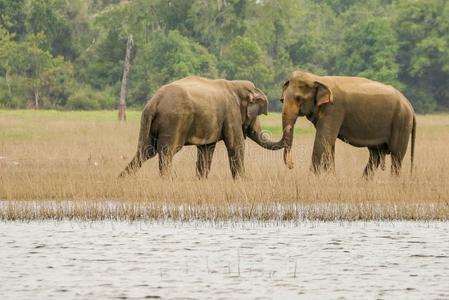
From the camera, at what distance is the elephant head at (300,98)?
2144cm

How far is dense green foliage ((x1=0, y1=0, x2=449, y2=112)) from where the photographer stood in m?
66.2

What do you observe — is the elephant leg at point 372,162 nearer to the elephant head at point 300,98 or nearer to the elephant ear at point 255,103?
the elephant head at point 300,98

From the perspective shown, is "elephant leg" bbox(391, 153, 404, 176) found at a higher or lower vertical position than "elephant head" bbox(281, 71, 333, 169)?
lower

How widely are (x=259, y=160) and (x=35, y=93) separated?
43.0m

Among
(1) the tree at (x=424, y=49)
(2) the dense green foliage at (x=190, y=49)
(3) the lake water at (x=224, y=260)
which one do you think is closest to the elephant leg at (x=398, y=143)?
(3) the lake water at (x=224, y=260)

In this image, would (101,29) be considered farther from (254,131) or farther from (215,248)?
(215,248)

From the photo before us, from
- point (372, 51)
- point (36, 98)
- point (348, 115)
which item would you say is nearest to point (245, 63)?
point (372, 51)

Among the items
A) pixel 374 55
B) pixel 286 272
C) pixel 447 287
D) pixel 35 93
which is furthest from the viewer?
pixel 374 55

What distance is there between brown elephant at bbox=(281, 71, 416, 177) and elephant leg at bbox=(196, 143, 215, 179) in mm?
1229

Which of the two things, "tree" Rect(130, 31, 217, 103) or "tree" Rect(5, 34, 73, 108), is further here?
"tree" Rect(5, 34, 73, 108)

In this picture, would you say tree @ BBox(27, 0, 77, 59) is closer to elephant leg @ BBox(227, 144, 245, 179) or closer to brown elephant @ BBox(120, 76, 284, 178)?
brown elephant @ BBox(120, 76, 284, 178)

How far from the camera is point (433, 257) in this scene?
14.0 metres

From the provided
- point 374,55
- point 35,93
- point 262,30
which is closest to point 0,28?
point 35,93

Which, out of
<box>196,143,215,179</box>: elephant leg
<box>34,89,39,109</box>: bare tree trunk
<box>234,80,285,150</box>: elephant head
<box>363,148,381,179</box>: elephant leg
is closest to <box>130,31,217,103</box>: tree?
<box>34,89,39,109</box>: bare tree trunk
